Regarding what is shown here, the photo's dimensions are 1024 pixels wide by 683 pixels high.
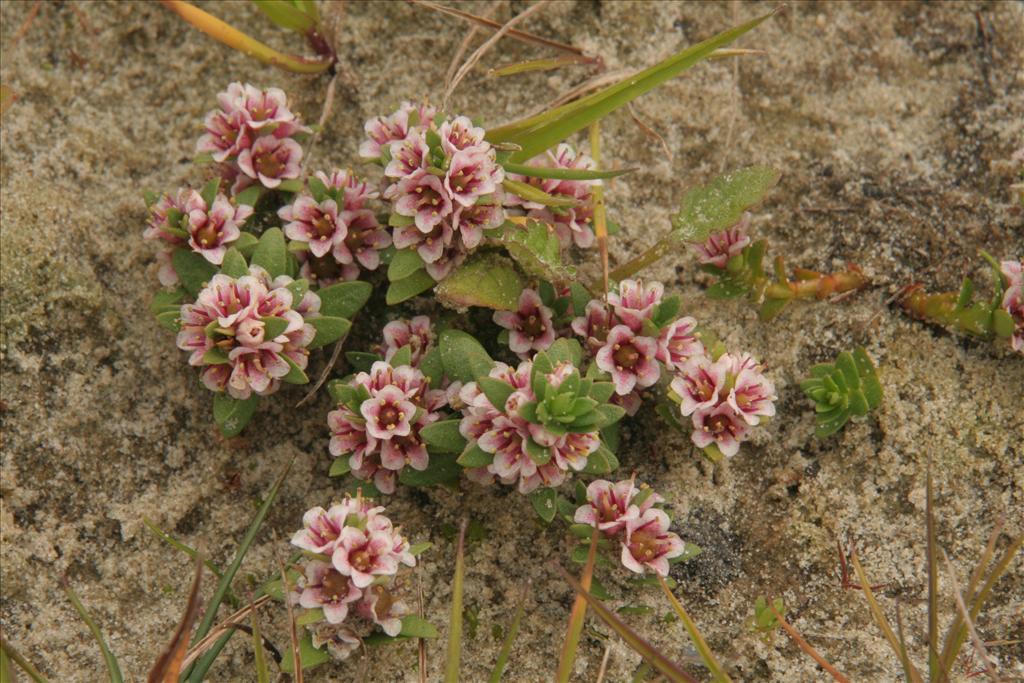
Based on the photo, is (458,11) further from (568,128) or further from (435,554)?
(435,554)

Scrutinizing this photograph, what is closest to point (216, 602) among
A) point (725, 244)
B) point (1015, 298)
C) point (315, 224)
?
point (315, 224)

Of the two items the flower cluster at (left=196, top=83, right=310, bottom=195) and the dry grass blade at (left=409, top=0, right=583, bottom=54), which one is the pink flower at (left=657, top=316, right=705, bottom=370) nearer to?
the dry grass blade at (left=409, top=0, right=583, bottom=54)

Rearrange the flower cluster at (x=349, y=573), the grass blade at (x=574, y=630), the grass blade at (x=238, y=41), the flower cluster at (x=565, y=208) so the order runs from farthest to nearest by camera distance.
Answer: the grass blade at (x=238, y=41)
the flower cluster at (x=565, y=208)
the flower cluster at (x=349, y=573)
the grass blade at (x=574, y=630)

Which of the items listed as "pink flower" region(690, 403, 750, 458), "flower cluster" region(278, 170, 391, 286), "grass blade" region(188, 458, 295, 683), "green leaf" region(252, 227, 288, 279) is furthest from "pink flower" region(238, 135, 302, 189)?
"pink flower" region(690, 403, 750, 458)

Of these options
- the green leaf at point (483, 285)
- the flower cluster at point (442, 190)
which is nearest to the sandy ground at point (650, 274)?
the green leaf at point (483, 285)


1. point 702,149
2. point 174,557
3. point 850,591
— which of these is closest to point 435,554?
point 174,557

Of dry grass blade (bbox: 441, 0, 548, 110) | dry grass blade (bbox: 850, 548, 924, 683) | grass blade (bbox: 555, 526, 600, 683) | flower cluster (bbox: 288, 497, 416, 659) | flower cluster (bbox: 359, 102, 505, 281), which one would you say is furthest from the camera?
dry grass blade (bbox: 441, 0, 548, 110)

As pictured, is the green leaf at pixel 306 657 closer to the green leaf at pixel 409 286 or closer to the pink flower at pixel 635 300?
the green leaf at pixel 409 286

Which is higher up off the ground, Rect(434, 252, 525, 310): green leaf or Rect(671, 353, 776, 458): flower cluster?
Rect(434, 252, 525, 310): green leaf
